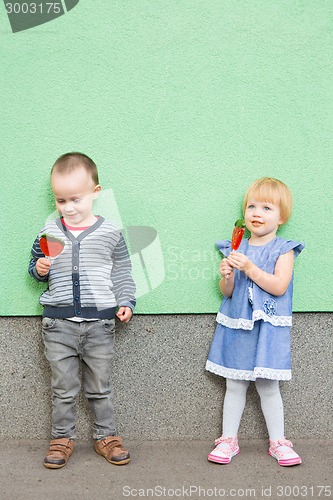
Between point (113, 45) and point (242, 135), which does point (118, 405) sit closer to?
point (242, 135)

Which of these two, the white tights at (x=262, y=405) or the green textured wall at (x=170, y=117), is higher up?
the green textured wall at (x=170, y=117)

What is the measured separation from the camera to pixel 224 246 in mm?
2426

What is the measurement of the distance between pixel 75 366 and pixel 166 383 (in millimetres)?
390

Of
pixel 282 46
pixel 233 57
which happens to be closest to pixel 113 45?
pixel 233 57

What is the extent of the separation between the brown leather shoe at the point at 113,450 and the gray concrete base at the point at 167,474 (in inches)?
0.8

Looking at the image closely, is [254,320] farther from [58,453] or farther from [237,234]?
[58,453]

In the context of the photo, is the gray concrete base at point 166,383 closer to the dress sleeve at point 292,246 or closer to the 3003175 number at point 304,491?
the dress sleeve at point 292,246

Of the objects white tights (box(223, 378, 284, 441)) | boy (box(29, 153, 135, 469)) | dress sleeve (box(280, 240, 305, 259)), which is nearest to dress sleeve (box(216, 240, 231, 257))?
dress sleeve (box(280, 240, 305, 259))

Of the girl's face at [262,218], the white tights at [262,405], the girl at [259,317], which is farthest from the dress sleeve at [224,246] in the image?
the white tights at [262,405]

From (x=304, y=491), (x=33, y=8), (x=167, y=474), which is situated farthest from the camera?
(x=33, y=8)

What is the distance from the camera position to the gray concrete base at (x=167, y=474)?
81.5 inches

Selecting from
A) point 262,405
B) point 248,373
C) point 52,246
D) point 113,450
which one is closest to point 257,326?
point 248,373

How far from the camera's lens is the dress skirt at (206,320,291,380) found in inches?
90.3

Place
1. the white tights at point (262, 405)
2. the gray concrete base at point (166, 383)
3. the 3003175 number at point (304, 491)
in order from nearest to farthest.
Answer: the 3003175 number at point (304, 491)
the white tights at point (262, 405)
the gray concrete base at point (166, 383)
